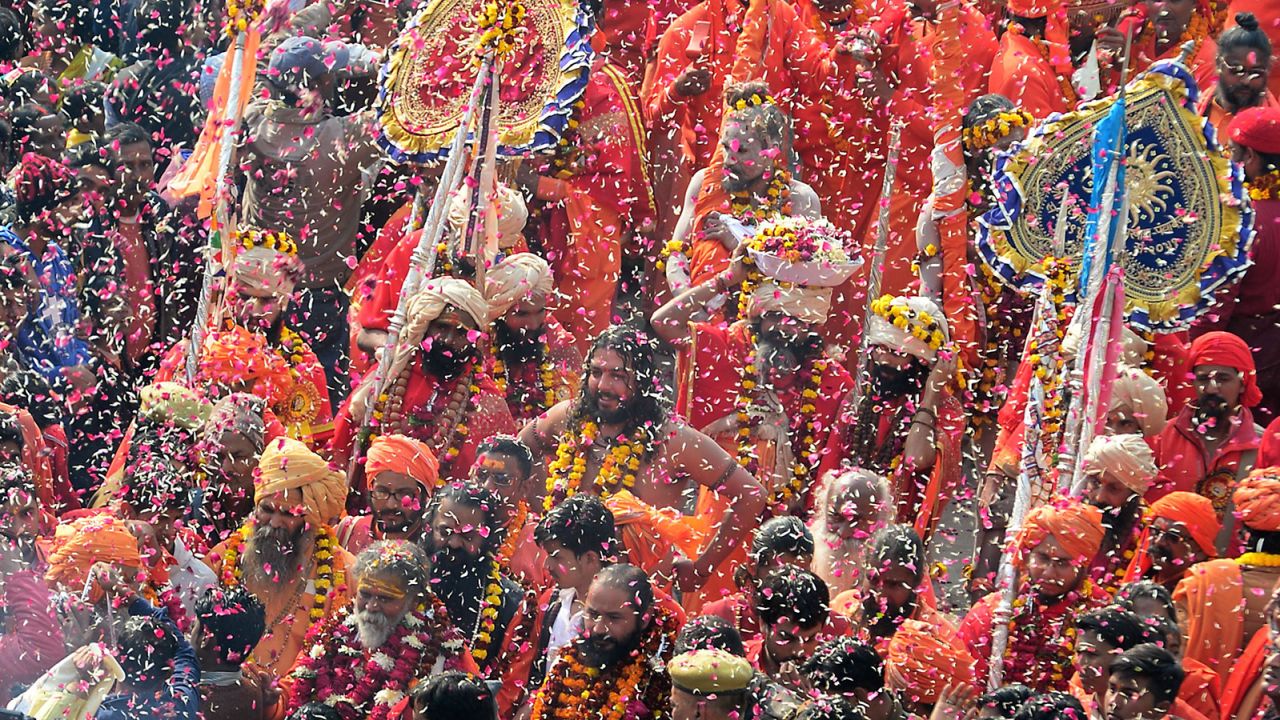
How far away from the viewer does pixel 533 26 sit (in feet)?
38.2

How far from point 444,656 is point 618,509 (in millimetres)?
896

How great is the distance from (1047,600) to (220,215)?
169 inches

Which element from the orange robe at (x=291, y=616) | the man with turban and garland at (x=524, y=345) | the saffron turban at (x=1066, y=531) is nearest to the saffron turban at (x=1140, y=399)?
the saffron turban at (x=1066, y=531)

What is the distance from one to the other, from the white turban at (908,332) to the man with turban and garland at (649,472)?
0.84 m

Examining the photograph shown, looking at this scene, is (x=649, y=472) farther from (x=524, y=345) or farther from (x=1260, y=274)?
(x=1260, y=274)

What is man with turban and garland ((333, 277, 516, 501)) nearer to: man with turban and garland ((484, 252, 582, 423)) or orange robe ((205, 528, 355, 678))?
man with turban and garland ((484, 252, 582, 423))

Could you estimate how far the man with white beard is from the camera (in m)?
9.83

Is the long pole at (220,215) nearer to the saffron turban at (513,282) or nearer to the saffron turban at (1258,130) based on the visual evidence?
the saffron turban at (513,282)

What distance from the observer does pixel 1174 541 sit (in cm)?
938

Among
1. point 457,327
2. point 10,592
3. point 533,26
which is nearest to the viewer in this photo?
point 10,592

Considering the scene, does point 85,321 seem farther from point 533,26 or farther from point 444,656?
point 444,656

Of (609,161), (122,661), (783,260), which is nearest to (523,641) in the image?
(122,661)

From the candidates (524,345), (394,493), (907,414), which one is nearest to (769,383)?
(907,414)

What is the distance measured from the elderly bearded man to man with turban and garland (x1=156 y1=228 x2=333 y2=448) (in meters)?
2.36
